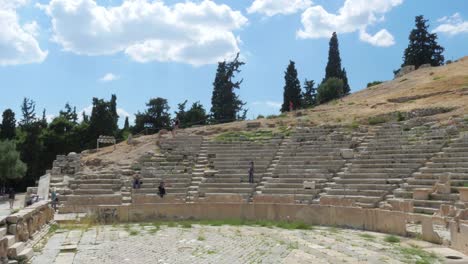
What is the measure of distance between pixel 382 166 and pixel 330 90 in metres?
25.6

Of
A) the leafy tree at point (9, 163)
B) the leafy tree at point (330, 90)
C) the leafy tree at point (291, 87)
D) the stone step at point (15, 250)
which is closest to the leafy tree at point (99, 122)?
the leafy tree at point (9, 163)

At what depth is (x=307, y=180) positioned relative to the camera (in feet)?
63.3

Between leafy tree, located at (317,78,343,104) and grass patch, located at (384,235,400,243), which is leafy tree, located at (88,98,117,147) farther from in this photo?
grass patch, located at (384,235,400,243)

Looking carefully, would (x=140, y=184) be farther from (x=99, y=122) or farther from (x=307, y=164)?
(x=99, y=122)

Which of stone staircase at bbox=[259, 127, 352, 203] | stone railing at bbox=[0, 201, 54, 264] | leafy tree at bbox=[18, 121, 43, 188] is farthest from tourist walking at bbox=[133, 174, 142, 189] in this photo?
leafy tree at bbox=[18, 121, 43, 188]

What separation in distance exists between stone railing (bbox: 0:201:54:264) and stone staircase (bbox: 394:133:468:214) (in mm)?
10356

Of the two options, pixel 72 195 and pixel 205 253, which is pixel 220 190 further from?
pixel 205 253

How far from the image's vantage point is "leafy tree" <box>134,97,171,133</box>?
43219 millimetres

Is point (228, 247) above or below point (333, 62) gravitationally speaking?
below

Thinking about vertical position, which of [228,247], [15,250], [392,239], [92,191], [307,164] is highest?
[307,164]

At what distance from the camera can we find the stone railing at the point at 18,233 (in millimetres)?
9233

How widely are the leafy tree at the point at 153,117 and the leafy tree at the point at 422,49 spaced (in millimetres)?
26775

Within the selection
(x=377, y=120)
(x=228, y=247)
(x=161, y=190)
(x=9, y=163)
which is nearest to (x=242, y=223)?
(x=161, y=190)

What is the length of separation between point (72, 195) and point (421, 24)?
43.3 metres
